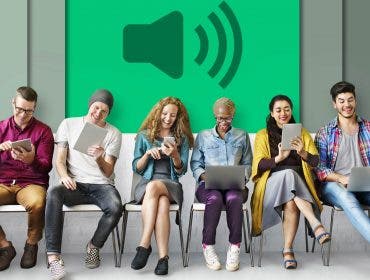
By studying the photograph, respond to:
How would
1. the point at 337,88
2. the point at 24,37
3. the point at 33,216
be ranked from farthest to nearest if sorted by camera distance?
1. the point at 24,37
2. the point at 337,88
3. the point at 33,216

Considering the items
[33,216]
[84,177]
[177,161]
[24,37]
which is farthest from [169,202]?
[24,37]

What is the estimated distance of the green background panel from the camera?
416 centimetres

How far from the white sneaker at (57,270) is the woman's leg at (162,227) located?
0.63 metres

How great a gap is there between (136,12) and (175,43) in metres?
0.42

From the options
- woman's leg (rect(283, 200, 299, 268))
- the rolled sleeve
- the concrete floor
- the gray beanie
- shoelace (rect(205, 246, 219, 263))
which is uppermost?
the gray beanie

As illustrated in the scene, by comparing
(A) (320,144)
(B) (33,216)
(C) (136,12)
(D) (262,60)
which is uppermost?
(C) (136,12)

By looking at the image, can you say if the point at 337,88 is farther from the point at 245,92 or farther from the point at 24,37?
the point at 24,37

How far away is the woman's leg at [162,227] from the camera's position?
324 centimetres

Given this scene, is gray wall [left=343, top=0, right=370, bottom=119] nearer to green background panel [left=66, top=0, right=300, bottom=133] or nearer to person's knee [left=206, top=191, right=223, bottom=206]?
green background panel [left=66, top=0, right=300, bottom=133]

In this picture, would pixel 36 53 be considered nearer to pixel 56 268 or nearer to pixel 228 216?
pixel 56 268

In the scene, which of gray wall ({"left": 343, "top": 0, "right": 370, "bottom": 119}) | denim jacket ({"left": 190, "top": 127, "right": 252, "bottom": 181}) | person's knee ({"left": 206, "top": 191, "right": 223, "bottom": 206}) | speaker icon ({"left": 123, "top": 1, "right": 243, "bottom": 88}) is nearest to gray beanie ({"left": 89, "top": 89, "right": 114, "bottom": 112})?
speaker icon ({"left": 123, "top": 1, "right": 243, "bottom": 88})

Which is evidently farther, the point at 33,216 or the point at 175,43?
the point at 175,43

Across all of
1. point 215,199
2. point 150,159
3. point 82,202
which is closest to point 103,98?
point 150,159

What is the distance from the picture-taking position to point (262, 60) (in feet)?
14.0
